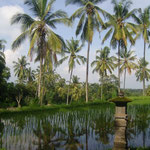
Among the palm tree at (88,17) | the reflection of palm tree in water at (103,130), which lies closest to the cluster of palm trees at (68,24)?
the palm tree at (88,17)

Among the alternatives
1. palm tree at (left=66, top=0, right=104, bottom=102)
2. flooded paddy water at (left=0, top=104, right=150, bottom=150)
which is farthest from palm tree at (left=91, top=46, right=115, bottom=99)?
flooded paddy water at (left=0, top=104, right=150, bottom=150)

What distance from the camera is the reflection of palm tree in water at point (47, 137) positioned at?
483 cm

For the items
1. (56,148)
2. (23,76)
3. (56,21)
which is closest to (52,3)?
(56,21)

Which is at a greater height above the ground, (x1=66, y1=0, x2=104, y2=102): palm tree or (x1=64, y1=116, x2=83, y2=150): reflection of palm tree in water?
(x1=66, y1=0, x2=104, y2=102): palm tree

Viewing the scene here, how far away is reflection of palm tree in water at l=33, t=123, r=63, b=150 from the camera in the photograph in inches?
190

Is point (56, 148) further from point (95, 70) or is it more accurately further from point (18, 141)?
point (95, 70)

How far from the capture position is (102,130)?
6.48 m

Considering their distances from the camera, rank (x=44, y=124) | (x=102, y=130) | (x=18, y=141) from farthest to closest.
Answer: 1. (x=44, y=124)
2. (x=102, y=130)
3. (x=18, y=141)

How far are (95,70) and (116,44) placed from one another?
362 inches

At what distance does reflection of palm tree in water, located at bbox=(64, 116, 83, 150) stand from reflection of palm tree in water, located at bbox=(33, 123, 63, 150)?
26cm

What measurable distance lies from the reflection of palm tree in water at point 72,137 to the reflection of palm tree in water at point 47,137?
0.84ft

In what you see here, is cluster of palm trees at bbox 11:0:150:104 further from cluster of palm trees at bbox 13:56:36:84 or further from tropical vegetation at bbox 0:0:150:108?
cluster of palm trees at bbox 13:56:36:84

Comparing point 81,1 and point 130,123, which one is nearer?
point 130,123

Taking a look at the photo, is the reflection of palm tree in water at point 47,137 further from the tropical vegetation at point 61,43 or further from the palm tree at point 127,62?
the palm tree at point 127,62
